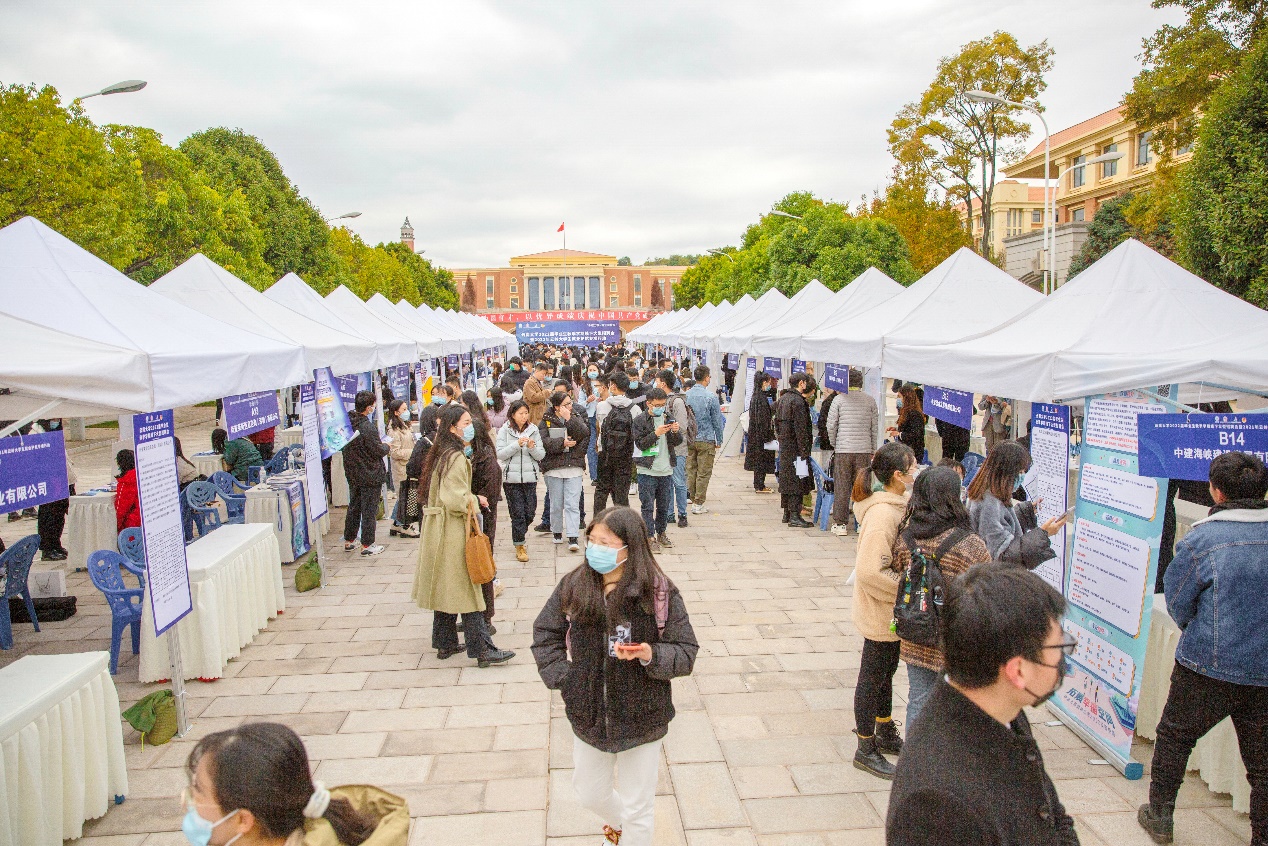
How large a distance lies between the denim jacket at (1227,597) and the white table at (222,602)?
5.64m

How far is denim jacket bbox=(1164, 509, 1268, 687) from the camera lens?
10.5 ft

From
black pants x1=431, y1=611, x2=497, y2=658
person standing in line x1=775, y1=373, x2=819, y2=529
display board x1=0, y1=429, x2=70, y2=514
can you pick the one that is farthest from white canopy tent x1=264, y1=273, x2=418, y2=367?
display board x1=0, y1=429, x2=70, y2=514

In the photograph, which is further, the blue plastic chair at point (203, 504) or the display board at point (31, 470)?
the blue plastic chair at point (203, 504)

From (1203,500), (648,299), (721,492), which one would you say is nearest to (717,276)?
(721,492)

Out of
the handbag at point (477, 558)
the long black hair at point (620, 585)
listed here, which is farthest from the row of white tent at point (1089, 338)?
the handbag at point (477, 558)

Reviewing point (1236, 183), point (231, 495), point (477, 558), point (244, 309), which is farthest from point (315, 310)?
point (1236, 183)

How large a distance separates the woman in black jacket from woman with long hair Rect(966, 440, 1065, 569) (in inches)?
269

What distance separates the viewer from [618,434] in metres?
8.16

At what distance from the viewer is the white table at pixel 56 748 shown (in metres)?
3.35

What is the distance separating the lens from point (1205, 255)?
352 inches

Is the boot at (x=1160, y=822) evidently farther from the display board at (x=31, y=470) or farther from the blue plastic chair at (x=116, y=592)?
the blue plastic chair at (x=116, y=592)

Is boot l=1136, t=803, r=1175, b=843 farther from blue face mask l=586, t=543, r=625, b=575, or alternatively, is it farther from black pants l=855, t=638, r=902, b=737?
blue face mask l=586, t=543, r=625, b=575

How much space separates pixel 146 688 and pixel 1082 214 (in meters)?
49.2

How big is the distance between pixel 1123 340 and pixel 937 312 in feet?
11.8
